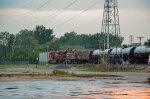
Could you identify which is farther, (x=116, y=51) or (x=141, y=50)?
(x=116, y=51)

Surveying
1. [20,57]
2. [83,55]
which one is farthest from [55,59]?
[20,57]

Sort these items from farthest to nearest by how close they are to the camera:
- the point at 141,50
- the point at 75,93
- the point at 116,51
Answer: the point at 116,51 < the point at 141,50 < the point at 75,93

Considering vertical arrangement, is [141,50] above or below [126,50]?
below

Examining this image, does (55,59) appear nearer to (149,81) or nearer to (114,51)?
(114,51)

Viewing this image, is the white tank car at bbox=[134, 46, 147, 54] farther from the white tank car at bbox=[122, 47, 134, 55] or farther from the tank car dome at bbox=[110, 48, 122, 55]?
the tank car dome at bbox=[110, 48, 122, 55]

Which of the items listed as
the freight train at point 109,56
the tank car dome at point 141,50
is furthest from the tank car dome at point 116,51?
the tank car dome at point 141,50

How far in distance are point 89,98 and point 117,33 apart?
73.2 m

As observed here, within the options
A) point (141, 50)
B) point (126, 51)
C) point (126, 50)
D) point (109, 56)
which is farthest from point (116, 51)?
point (141, 50)

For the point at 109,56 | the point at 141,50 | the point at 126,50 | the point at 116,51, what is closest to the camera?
the point at 141,50

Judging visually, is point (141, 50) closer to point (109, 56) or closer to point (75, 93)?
point (109, 56)

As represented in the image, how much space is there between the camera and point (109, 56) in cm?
8944

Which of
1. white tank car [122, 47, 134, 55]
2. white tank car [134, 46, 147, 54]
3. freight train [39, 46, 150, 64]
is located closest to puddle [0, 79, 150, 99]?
white tank car [134, 46, 147, 54]

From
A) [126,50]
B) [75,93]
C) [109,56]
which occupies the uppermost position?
[126,50]

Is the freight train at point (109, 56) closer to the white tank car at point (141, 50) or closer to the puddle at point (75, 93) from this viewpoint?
the white tank car at point (141, 50)
